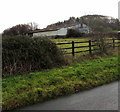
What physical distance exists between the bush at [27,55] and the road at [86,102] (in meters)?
2.99

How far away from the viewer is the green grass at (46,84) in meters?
4.35

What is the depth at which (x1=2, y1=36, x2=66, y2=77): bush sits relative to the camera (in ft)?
22.0

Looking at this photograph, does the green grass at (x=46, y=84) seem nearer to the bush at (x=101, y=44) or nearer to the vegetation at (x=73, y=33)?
the bush at (x=101, y=44)

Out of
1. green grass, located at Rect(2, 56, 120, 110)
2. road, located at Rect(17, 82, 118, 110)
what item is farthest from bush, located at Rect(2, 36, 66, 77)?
road, located at Rect(17, 82, 118, 110)

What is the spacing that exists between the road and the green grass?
295mm

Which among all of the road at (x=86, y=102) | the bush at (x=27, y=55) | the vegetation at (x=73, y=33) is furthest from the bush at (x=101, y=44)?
the vegetation at (x=73, y=33)

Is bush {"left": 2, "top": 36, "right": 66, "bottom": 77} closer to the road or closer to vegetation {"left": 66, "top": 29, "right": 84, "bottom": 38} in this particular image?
the road

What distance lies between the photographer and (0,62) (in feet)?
21.2

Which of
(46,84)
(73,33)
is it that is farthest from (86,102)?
(73,33)

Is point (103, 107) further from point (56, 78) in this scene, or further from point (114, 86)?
point (56, 78)

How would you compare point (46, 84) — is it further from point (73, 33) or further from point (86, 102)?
point (73, 33)

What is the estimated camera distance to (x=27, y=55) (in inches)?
282

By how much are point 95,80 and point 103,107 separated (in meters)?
2.10

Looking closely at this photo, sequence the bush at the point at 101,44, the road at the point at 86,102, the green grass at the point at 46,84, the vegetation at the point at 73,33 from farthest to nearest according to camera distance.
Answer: the vegetation at the point at 73,33 → the bush at the point at 101,44 → the green grass at the point at 46,84 → the road at the point at 86,102
